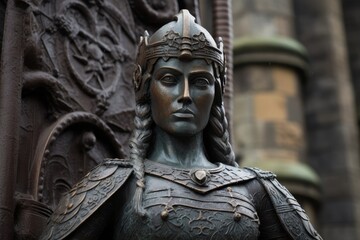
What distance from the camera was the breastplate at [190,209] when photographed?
13.3ft

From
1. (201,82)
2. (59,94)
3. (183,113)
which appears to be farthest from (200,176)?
(59,94)

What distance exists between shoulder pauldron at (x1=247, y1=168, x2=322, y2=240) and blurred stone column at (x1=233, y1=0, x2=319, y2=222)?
28.1ft

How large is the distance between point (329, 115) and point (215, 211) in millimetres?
11023

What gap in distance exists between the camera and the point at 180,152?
14.3ft

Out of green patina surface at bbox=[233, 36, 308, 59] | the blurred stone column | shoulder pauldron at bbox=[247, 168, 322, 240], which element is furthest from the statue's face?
green patina surface at bbox=[233, 36, 308, 59]

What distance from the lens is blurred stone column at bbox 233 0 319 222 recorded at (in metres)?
13.3

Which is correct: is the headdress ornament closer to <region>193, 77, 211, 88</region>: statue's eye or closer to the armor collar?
<region>193, 77, 211, 88</region>: statue's eye

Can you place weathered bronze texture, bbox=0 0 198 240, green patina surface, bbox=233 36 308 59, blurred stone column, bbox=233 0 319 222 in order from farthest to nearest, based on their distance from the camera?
green patina surface, bbox=233 36 308 59, blurred stone column, bbox=233 0 319 222, weathered bronze texture, bbox=0 0 198 240

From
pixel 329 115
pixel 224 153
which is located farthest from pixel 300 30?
pixel 224 153

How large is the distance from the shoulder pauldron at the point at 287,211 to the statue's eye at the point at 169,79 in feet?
1.76

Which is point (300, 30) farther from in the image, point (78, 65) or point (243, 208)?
point (243, 208)

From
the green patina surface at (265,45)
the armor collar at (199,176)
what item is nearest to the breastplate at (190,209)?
the armor collar at (199,176)

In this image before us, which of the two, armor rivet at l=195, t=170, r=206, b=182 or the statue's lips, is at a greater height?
the statue's lips

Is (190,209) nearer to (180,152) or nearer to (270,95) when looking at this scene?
(180,152)
